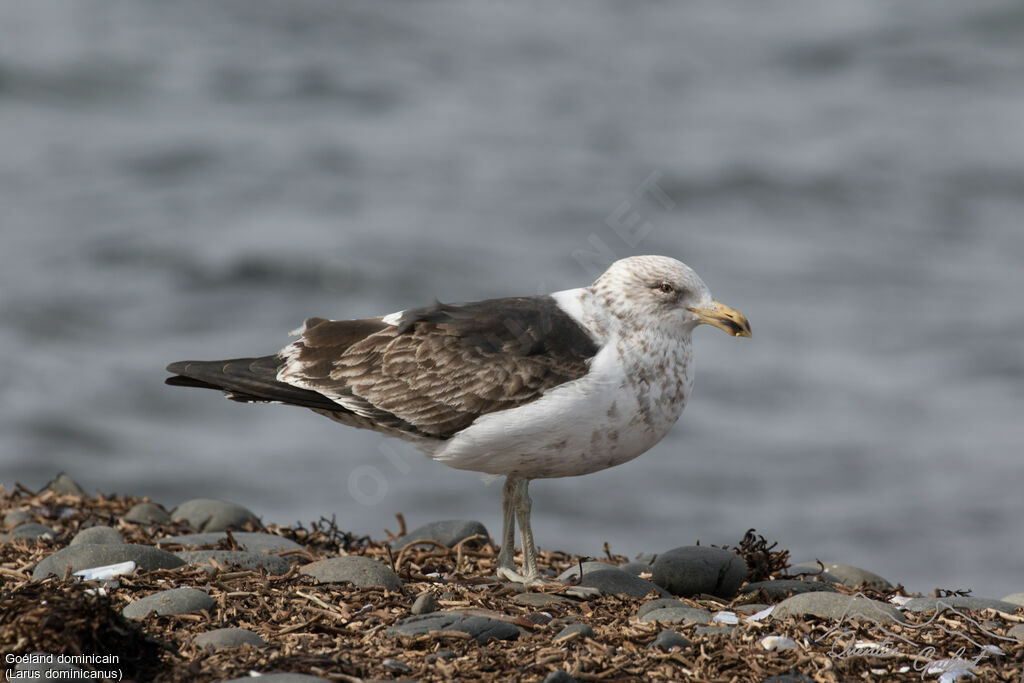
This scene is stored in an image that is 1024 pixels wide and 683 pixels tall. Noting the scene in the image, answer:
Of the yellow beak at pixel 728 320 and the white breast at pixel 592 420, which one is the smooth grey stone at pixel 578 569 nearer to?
the white breast at pixel 592 420

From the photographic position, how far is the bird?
5961mm

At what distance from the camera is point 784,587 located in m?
6.29

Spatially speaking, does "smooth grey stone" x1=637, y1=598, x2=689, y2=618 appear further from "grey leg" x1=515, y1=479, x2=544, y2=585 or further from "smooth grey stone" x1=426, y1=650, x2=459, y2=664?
"smooth grey stone" x1=426, y1=650, x2=459, y2=664

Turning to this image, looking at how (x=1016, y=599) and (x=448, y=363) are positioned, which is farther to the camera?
(x=1016, y=599)

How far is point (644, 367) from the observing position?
6066 mm

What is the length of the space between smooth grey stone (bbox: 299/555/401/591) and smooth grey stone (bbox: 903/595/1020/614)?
8.13 feet

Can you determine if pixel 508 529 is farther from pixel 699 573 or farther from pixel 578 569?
pixel 699 573

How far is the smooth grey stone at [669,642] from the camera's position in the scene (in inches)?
186

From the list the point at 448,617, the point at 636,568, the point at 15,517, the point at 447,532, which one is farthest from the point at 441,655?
the point at 15,517

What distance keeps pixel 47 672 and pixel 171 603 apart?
40.3 inches

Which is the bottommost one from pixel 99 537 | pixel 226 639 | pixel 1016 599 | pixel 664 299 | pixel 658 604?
pixel 226 639

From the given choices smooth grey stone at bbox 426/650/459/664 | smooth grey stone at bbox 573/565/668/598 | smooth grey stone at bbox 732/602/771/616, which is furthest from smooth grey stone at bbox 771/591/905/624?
smooth grey stone at bbox 426/650/459/664

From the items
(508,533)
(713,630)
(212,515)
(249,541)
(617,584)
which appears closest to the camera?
(713,630)

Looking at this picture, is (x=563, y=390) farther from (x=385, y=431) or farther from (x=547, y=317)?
(x=385, y=431)
